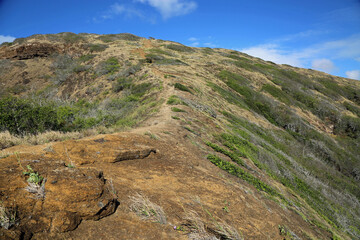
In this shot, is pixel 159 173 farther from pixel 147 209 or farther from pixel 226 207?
pixel 226 207

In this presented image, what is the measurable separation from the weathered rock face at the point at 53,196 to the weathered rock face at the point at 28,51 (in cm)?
3573

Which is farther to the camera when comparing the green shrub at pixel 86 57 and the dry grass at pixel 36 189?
the green shrub at pixel 86 57

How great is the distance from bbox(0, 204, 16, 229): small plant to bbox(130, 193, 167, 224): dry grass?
1.59 m

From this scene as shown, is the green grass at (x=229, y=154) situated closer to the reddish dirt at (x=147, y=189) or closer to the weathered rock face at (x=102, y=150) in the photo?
the reddish dirt at (x=147, y=189)

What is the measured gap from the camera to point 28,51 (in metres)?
30.6

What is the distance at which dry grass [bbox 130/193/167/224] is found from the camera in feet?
10.5

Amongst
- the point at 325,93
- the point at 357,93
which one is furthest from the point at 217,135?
the point at 357,93

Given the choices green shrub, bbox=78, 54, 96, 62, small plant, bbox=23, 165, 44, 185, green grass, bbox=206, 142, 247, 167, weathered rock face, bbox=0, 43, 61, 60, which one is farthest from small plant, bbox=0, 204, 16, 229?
weathered rock face, bbox=0, 43, 61, 60

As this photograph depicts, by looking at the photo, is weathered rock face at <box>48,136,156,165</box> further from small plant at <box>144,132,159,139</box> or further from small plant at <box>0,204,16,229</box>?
small plant at <box>0,204,16,229</box>

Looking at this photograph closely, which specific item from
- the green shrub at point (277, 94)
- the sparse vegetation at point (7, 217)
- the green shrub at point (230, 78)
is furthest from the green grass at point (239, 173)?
the green shrub at point (277, 94)

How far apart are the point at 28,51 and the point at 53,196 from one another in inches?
1500

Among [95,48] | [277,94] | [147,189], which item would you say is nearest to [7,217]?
[147,189]

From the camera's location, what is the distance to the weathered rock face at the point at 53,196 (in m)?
2.44

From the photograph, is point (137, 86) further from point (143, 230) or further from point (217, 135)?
point (143, 230)
